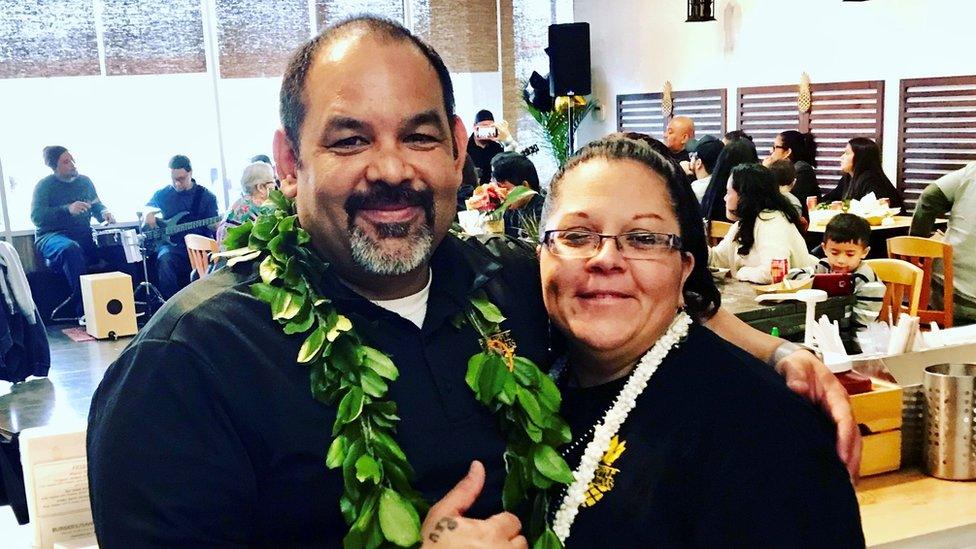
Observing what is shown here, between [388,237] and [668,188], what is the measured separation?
468 millimetres

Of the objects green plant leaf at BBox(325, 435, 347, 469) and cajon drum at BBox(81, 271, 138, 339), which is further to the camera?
cajon drum at BBox(81, 271, 138, 339)

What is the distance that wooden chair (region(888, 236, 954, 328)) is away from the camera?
5426mm

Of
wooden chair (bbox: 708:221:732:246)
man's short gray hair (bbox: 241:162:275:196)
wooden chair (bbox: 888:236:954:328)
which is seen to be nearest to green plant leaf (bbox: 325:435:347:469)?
wooden chair (bbox: 888:236:954:328)

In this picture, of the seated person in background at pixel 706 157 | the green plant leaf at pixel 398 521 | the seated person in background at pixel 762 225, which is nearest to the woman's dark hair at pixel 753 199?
the seated person in background at pixel 762 225

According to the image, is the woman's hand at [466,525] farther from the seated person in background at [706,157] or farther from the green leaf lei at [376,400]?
the seated person in background at [706,157]

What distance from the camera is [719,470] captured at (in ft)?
4.52

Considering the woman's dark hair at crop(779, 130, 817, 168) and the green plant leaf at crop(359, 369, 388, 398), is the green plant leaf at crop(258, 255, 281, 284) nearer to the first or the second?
the green plant leaf at crop(359, 369, 388, 398)

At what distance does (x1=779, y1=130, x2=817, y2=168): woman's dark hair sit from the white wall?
0.54 m

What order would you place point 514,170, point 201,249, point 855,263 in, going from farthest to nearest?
point 201,249 < point 514,170 < point 855,263

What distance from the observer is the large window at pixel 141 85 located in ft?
30.2

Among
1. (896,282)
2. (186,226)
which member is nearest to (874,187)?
(896,282)

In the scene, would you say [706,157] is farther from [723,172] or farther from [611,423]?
[611,423]

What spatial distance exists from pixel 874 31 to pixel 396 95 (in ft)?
24.9

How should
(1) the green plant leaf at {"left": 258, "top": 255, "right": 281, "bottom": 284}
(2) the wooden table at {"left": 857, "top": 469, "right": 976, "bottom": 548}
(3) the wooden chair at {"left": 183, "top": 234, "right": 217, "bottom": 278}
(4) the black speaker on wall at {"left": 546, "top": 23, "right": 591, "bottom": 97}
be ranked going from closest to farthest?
(1) the green plant leaf at {"left": 258, "top": 255, "right": 281, "bottom": 284}
(2) the wooden table at {"left": 857, "top": 469, "right": 976, "bottom": 548}
(3) the wooden chair at {"left": 183, "top": 234, "right": 217, "bottom": 278}
(4) the black speaker on wall at {"left": 546, "top": 23, "right": 591, "bottom": 97}
